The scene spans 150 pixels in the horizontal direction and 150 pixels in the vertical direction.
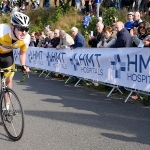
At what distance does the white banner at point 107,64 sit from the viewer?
8078 mm

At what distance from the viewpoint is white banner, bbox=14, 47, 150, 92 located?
808 centimetres

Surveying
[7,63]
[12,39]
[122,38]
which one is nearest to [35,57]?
[122,38]

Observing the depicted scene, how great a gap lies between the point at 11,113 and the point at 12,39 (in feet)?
4.06

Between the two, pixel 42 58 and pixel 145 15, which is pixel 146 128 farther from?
pixel 145 15

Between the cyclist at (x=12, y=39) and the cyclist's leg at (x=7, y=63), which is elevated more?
the cyclist at (x=12, y=39)

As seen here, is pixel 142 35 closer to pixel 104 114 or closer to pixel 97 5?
pixel 104 114

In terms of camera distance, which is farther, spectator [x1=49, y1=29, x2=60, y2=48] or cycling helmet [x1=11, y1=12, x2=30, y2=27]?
spectator [x1=49, y1=29, x2=60, y2=48]

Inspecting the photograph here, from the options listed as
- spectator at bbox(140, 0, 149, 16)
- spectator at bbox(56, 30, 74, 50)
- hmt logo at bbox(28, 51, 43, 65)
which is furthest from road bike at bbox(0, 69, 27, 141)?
spectator at bbox(140, 0, 149, 16)

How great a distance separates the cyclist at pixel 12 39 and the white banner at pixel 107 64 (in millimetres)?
2905

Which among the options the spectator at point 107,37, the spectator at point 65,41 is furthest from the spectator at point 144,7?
the spectator at point 107,37

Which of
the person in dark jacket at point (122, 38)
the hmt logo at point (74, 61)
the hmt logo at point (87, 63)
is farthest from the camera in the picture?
the hmt logo at point (74, 61)

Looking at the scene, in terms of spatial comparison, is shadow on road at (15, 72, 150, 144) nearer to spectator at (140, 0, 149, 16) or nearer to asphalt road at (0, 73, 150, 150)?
asphalt road at (0, 73, 150, 150)

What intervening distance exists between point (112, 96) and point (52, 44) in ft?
17.5

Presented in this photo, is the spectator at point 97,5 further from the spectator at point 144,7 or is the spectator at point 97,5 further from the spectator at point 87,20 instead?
the spectator at point 144,7
